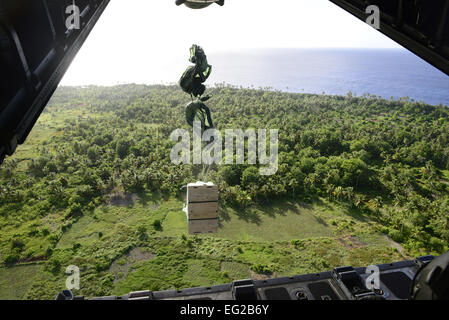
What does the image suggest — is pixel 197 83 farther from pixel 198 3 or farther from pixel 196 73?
pixel 198 3

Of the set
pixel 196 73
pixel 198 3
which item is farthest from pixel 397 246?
pixel 198 3

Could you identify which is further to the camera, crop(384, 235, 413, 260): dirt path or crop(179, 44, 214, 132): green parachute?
crop(384, 235, 413, 260): dirt path

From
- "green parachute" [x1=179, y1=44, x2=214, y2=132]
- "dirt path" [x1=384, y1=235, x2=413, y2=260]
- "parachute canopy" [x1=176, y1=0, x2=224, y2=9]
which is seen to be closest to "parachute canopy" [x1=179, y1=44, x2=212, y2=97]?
"green parachute" [x1=179, y1=44, x2=214, y2=132]

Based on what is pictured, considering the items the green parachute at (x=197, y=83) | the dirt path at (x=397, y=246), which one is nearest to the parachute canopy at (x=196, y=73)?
the green parachute at (x=197, y=83)

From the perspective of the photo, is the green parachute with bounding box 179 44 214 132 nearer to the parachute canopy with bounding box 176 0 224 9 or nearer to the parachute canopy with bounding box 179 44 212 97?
the parachute canopy with bounding box 179 44 212 97

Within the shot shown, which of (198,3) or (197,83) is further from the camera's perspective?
(197,83)

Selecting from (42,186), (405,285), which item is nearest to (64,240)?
(42,186)

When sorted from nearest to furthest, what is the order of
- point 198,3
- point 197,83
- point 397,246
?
point 198,3, point 197,83, point 397,246

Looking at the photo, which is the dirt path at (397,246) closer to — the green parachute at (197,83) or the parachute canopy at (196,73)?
the green parachute at (197,83)
